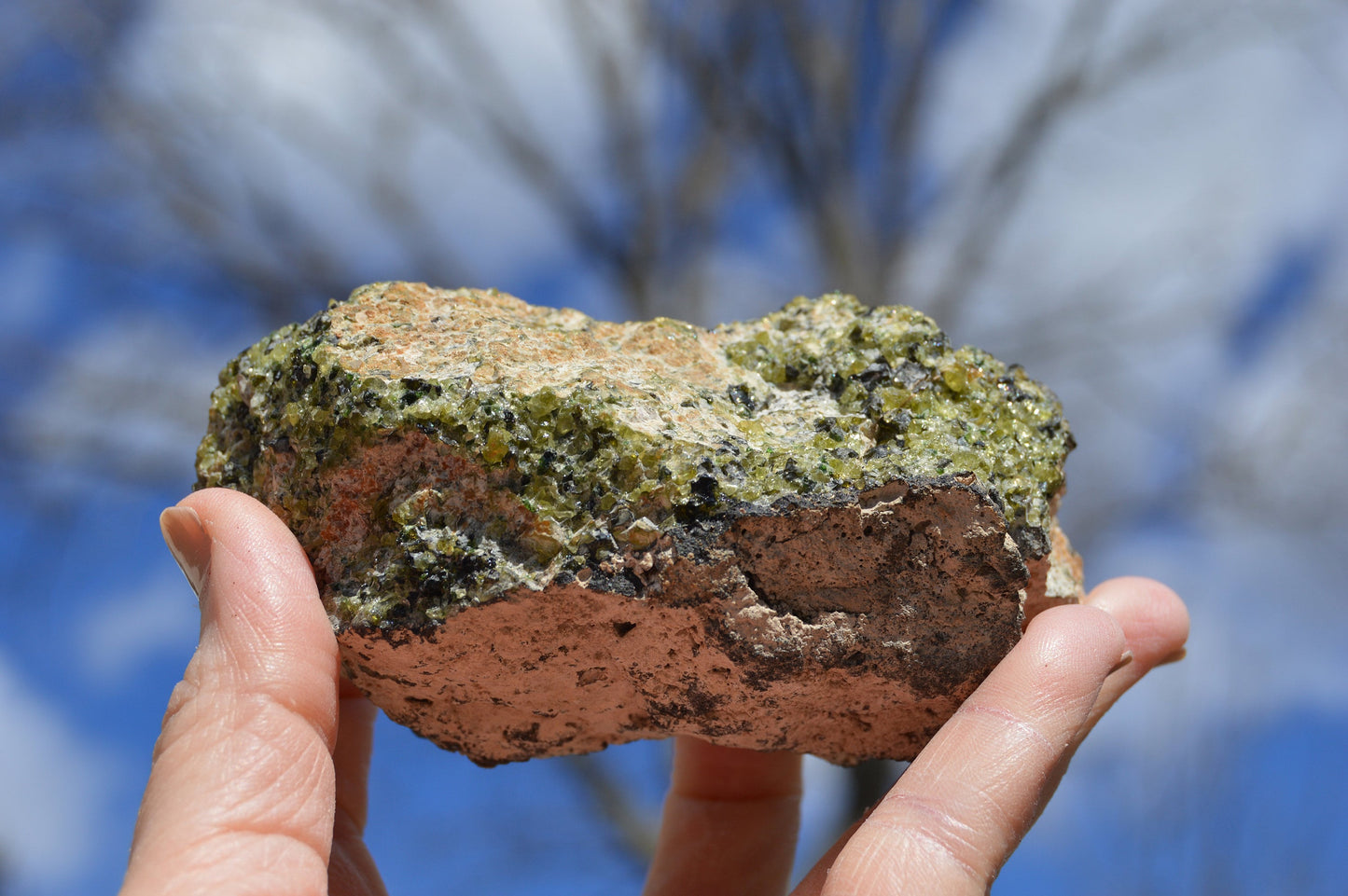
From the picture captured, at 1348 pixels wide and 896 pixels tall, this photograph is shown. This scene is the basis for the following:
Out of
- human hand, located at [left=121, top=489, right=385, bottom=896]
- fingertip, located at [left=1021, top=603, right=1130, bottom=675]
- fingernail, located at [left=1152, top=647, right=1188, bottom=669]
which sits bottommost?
human hand, located at [left=121, top=489, right=385, bottom=896]

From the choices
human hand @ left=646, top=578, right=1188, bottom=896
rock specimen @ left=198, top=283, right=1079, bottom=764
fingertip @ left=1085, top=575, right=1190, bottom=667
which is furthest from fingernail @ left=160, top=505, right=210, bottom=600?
fingertip @ left=1085, top=575, right=1190, bottom=667

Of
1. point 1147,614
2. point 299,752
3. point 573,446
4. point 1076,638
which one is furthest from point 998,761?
point 299,752

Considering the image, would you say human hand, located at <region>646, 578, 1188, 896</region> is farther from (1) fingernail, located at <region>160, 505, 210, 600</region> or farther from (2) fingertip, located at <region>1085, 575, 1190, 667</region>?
(1) fingernail, located at <region>160, 505, 210, 600</region>

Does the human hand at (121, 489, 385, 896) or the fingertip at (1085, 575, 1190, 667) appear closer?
the human hand at (121, 489, 385, 896)

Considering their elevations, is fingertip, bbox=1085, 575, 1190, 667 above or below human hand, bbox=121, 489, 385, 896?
above

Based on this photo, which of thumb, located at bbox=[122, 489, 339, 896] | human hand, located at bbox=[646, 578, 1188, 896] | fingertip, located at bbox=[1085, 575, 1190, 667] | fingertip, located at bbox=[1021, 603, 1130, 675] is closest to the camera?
thumb, located at bbox=[122, 489, 339, 896]

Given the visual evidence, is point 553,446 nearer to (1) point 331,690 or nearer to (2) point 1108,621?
(1) point 331,690

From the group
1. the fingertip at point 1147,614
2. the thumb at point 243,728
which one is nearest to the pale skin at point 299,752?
the thumb at point 243,728

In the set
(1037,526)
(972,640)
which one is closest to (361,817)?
(972,640)

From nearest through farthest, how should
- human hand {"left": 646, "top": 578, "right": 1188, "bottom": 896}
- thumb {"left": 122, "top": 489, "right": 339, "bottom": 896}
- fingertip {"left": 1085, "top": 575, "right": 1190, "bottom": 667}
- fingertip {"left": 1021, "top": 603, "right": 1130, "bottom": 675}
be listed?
thumb {"left": 122, "top": 489, "right": 339, "bottom": 896} < human hand {"left": 646, "top": 578, "right": 1188, "bottom": 896} < fingertip {"left": 1021, "top": 603, "right": 1130, "bottom": 675} < fingertip {"left": 1085, "top": 575, "right": 1190, "bottom": 667}
